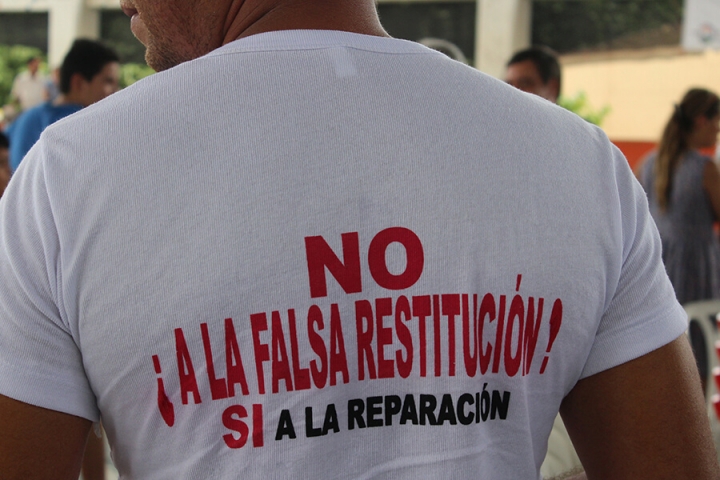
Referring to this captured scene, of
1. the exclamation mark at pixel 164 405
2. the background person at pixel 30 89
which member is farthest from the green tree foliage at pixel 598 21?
the exclamation mark at pixel 164 405

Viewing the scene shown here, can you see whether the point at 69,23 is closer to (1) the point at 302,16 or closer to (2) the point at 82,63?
(2) the point at 82,63

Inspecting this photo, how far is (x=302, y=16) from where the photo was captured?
101 cm

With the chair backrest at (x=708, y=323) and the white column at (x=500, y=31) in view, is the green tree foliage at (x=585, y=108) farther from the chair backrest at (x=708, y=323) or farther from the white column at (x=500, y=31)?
the chair backrest at (x=708, y=323)

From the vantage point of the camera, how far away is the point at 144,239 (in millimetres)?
891

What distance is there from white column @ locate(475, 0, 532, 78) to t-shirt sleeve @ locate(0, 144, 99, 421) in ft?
35.8

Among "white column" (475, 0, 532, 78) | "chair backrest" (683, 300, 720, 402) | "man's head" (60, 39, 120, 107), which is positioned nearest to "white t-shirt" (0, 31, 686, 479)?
"chair backrest" (683, 300, 720, 402)

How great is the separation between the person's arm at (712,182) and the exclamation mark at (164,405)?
4.15 metres

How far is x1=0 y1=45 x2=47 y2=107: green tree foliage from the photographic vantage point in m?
15.1

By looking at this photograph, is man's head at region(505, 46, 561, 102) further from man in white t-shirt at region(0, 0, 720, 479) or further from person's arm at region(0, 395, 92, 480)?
person's arm at region(0, 395, 92, 480)

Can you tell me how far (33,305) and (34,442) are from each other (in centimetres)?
15

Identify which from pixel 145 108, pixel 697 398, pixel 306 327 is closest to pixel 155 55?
pixel 145 108

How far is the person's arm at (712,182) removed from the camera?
14.8ft

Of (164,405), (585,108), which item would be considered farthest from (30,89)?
(164,405)

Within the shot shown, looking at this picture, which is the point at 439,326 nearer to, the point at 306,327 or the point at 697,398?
the point at 306,327
